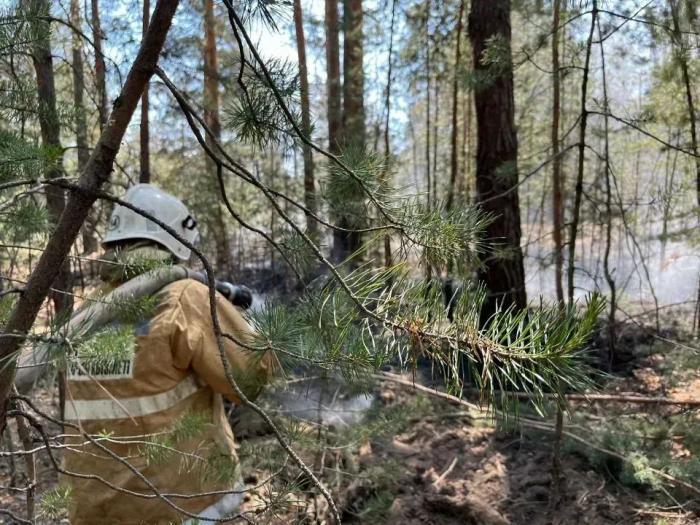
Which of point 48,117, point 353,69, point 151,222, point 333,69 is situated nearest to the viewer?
point 48,117

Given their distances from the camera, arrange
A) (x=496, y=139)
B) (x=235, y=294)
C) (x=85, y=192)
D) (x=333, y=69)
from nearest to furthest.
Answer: (x=85, y=192), (x=235, y=294), (x=496, y=139), (x=333, y=69)

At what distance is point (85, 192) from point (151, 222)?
1.74 metres

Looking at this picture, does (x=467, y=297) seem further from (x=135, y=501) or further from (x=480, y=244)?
(x=135, y=501)

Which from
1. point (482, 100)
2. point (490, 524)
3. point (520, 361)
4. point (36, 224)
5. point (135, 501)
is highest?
point (482, 100)

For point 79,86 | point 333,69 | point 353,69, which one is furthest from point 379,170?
point 333,69

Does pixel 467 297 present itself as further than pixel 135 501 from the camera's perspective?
No

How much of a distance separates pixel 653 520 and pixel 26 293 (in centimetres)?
318

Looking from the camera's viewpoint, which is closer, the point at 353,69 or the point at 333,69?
the point at 353,69

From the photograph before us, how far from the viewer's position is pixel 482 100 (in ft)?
18.3

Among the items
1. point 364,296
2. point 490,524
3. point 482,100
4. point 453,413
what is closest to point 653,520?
point 490,524

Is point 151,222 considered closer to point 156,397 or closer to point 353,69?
point 156,397

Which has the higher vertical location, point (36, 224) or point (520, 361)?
point (36, 224)

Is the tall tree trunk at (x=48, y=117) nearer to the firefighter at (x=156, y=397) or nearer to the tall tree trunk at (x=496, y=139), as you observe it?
the firefighter at (x=156, y=397)

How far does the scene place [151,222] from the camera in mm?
2637
